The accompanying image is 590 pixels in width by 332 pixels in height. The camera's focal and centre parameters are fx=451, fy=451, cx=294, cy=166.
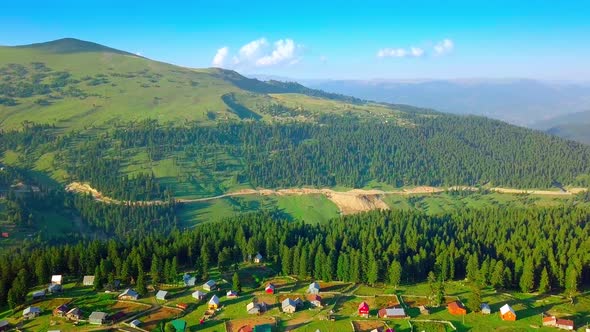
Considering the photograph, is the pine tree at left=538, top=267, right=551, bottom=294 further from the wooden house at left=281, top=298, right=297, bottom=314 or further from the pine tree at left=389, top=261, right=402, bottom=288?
the wooden house at left=281, top=298, right=297, bottom=314

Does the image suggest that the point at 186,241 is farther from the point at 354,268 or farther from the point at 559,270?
the point at 559,270

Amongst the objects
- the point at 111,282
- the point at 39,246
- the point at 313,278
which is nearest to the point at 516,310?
the point at 313,278

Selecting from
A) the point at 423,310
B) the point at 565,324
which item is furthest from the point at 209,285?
the point at 565,324

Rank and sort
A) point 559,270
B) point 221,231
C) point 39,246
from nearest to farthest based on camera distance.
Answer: point 559,270, point 221,231, point 39,246

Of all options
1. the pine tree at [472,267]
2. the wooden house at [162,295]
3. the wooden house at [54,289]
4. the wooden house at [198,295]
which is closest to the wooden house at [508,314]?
the pine tree at [472,267]

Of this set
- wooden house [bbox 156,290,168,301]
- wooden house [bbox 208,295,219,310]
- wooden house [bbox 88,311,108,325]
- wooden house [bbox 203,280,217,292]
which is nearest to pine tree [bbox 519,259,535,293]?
wooden house [bbox 208,295,219,310]

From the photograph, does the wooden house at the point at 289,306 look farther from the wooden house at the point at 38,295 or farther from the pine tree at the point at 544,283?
the pine tree at the point at 544,283
